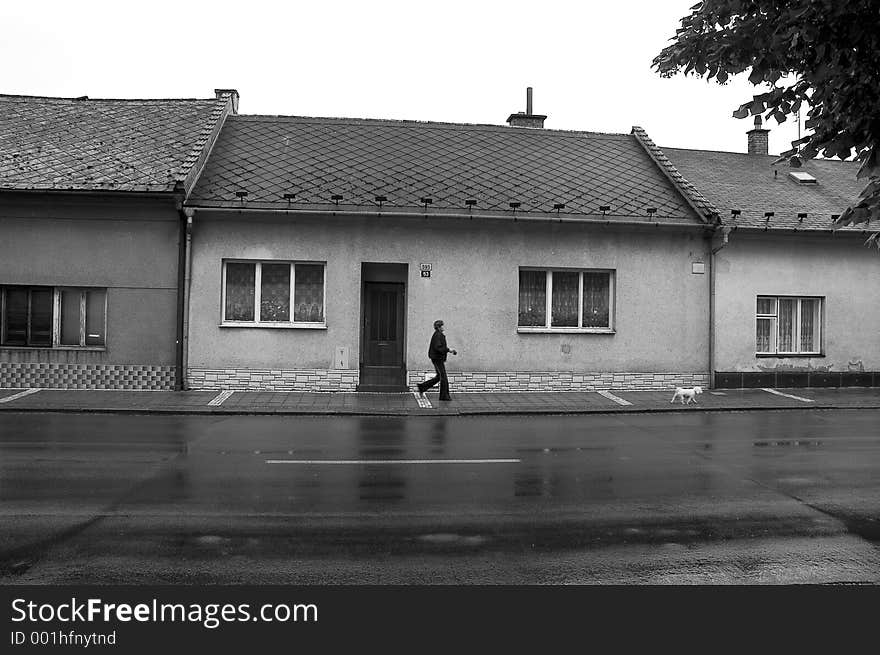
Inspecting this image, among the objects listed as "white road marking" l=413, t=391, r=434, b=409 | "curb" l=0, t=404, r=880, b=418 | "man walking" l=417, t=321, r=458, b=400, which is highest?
"man walking" l=417, t=321, r=458, b=400

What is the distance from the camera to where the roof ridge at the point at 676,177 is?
1869 centimetres

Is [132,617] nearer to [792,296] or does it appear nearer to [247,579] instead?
[247,579]

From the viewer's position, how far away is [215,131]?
19969 mm

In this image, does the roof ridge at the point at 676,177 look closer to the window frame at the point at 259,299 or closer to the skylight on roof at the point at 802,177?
the skylight on roof at the point at 802,177

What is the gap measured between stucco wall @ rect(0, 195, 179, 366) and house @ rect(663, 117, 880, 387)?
1218cm

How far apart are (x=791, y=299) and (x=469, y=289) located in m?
7.91

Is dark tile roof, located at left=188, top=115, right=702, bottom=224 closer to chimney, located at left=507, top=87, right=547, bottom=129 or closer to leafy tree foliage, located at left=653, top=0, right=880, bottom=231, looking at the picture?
chimney, located at left=507, top=87, right=547, bottom=129

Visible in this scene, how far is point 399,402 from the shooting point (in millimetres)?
16375

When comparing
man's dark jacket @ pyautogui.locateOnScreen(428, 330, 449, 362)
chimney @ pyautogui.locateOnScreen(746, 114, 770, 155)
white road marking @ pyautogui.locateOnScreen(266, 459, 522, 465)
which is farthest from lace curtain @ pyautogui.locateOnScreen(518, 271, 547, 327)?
chimney @ pyautogui.locateOnScreen(746, 114, 770, 155)

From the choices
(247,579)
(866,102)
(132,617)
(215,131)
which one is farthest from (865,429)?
(215,131)

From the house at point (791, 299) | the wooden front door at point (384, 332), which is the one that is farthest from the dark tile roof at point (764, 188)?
the wooden front door at point (384, 332)

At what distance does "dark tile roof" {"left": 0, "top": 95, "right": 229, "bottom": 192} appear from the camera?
17031 mm

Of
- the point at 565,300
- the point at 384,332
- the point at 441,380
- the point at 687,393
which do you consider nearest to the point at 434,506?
the point at 441,380

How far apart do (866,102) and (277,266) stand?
13.5 metres
